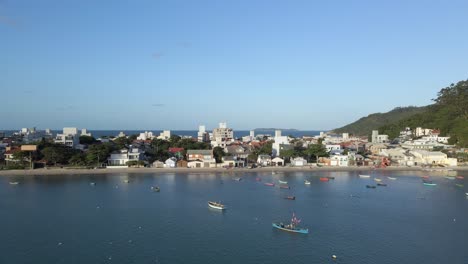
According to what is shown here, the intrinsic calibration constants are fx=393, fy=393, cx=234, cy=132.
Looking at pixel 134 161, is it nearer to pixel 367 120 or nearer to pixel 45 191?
pixel 45 191

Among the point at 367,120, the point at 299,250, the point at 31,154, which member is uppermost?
the point at 367,120

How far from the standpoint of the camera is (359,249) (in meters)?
17.1

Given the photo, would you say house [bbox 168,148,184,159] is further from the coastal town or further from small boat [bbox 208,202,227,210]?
small boat [bbox 208,202,227,210]

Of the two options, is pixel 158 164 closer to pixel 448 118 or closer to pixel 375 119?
pixel 448 118

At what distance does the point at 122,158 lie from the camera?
4378 centimetres

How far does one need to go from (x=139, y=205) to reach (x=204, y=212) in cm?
450

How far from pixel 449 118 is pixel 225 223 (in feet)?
183

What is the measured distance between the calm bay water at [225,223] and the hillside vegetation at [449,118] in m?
27.1

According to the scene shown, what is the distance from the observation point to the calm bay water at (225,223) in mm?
16391

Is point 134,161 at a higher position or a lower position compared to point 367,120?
lower

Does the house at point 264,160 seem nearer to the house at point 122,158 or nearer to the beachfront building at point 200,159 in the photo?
the beachfront building at point 200,159

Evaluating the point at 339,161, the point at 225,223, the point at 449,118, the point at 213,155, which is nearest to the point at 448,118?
the point at 449,118

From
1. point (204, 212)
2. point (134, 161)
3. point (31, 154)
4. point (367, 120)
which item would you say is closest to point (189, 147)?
point (134, 161)

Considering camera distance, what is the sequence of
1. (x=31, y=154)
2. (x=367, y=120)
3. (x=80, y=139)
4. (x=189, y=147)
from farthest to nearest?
1. (x=367, y=120)
2. (x=80, y=139)
3. (x=189, y=147)
4. (x=31, y=154)
